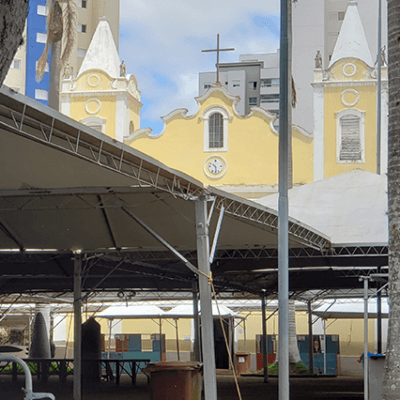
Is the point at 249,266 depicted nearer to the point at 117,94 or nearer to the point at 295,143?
the point at 295,143

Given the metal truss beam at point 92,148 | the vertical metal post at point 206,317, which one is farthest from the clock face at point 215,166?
the vertical metal post at point 206,317

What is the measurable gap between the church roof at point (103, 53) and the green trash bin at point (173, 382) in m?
31.0

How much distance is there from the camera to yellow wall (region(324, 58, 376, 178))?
41188mm

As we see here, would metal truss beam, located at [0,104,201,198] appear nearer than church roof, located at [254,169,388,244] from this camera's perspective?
Yes

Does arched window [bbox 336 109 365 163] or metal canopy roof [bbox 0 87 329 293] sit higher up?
arched window [bbox 336 109 365 163]

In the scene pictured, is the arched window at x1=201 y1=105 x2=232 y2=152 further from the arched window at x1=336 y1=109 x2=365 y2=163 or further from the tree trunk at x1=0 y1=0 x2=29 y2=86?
the tree trunk at x1=0 y1=0 x2=29 y2=86

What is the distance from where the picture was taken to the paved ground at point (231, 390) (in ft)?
70.6

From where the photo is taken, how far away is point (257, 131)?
42.0 m

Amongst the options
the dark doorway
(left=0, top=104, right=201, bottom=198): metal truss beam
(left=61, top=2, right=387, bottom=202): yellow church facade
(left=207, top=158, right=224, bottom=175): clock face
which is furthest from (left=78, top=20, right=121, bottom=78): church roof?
(left=0, top=104, right=201, bottom=198): metal truss beam

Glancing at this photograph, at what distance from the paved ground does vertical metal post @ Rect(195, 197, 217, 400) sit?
851 cm

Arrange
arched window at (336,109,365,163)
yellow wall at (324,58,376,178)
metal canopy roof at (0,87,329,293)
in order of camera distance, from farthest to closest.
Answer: arched window at (336,109,365,163), yellow wall at (324,58,376,178), metal canopy roof at (0,87,329,293)

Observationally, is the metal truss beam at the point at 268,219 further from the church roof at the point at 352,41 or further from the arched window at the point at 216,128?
the church roof at the point at 352,41

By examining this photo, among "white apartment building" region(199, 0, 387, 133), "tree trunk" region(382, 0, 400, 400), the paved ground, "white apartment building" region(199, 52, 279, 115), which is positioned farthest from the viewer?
"white apartment building" region(199, 52, 279, 115)

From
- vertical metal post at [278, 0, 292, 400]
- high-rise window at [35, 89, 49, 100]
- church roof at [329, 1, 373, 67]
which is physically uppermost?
high-rise window at [35, 89, 49, 100]
